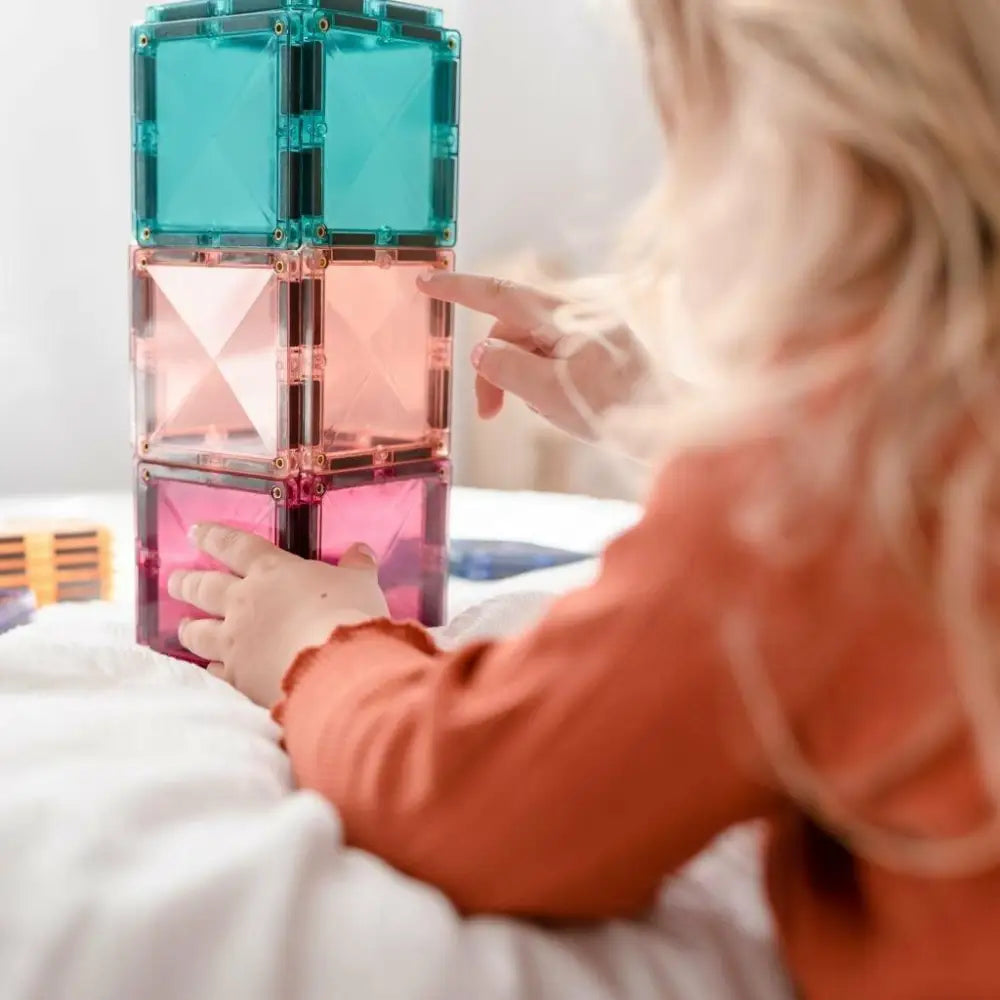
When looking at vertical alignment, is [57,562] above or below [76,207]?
below

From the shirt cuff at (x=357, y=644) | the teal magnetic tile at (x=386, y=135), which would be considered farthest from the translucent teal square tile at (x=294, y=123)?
the shirt cuff at (x=357, y=644)

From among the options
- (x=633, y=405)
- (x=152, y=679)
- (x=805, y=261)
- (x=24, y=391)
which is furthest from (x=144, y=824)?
(x=24, y=391)

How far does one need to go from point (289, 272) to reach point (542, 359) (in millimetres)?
166

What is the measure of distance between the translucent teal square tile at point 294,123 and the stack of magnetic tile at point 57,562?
0.96 ft

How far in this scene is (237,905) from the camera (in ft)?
1.57

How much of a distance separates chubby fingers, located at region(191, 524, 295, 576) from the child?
11.2 inches

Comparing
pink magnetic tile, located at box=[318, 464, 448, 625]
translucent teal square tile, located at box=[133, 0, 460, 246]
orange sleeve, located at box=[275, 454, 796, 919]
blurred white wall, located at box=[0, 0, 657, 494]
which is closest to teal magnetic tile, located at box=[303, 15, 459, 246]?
translucent teal square tile, located at box=[133, 0, 460, 246]

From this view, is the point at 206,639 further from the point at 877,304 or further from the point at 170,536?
the point at 877,304

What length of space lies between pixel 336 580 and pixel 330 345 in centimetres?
16

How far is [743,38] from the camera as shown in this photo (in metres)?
0.51

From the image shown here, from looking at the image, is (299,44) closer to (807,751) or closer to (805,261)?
(805,261)

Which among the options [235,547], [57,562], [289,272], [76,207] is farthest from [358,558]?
[76,207]

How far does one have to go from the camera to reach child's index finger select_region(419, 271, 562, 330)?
2.78 feet

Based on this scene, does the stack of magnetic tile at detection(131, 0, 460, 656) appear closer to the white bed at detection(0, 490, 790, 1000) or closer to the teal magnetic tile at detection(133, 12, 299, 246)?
the teal magnetic tile at detection(133, 12, 299, 246)
